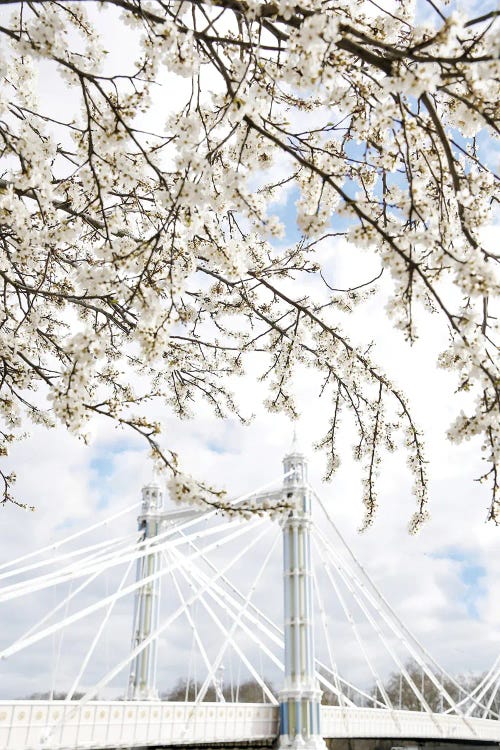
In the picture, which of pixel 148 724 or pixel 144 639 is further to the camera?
pixel 144 639

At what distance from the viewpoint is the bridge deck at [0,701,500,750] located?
23.0ft

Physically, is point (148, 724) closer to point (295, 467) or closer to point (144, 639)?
point (144, 639)

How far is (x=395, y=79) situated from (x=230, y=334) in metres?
2.45

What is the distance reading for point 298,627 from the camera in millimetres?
11609

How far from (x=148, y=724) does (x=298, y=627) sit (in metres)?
3.52

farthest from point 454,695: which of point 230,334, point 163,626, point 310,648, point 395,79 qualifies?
point 395,79

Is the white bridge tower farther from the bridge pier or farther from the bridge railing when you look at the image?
the bridge railing

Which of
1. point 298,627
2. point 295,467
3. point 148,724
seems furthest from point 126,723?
point 295,467

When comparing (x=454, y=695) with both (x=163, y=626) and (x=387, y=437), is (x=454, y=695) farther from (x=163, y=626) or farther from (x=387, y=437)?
(x=387, y=437)

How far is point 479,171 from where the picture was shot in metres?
2.30

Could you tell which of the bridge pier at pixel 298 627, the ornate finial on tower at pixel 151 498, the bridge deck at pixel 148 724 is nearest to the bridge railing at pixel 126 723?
the bridge deck at pixel 148 724

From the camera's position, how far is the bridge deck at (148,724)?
276 inches

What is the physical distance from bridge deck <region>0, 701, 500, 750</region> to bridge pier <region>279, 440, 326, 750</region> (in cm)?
37

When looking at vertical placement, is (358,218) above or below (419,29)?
below
